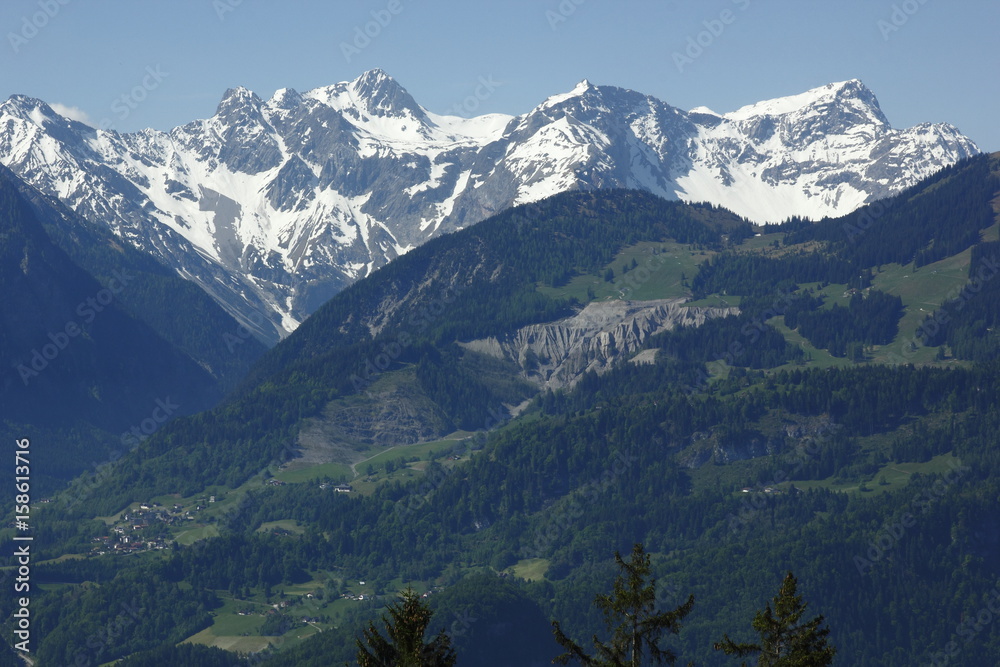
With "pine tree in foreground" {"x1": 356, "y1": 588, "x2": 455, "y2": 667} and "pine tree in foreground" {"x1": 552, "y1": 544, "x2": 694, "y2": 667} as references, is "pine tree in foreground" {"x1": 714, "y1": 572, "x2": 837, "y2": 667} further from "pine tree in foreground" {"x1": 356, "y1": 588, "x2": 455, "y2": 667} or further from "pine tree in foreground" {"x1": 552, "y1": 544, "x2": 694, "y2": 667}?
"pine tree in foreground" {"x1": 356, "y1": 588, "x2": 455, "y2": 667}

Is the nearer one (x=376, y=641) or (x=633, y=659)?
(x=376, y=641)

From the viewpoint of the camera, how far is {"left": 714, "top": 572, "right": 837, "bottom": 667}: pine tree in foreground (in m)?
71.4

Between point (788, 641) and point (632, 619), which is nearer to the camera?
point (632, 619)

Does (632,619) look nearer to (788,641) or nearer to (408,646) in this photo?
(788,641)

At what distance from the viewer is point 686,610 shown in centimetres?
7075

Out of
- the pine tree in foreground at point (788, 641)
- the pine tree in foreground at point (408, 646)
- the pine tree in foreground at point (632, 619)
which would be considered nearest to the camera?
the pine tree in foreground at point (408, 646)

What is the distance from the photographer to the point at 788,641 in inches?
2874

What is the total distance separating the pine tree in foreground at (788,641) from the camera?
71375mm

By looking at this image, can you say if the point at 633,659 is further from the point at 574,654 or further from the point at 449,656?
the point at 449,656

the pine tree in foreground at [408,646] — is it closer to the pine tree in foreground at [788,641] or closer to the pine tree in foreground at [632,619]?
the pine tree in foreground at [632,619]

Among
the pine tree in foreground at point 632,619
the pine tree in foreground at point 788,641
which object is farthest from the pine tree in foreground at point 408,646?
the pine tree in foreground at point 788,641

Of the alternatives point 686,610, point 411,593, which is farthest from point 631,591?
point 411,593

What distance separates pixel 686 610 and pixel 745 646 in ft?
14.1

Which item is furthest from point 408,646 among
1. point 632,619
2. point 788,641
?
point 788,641
